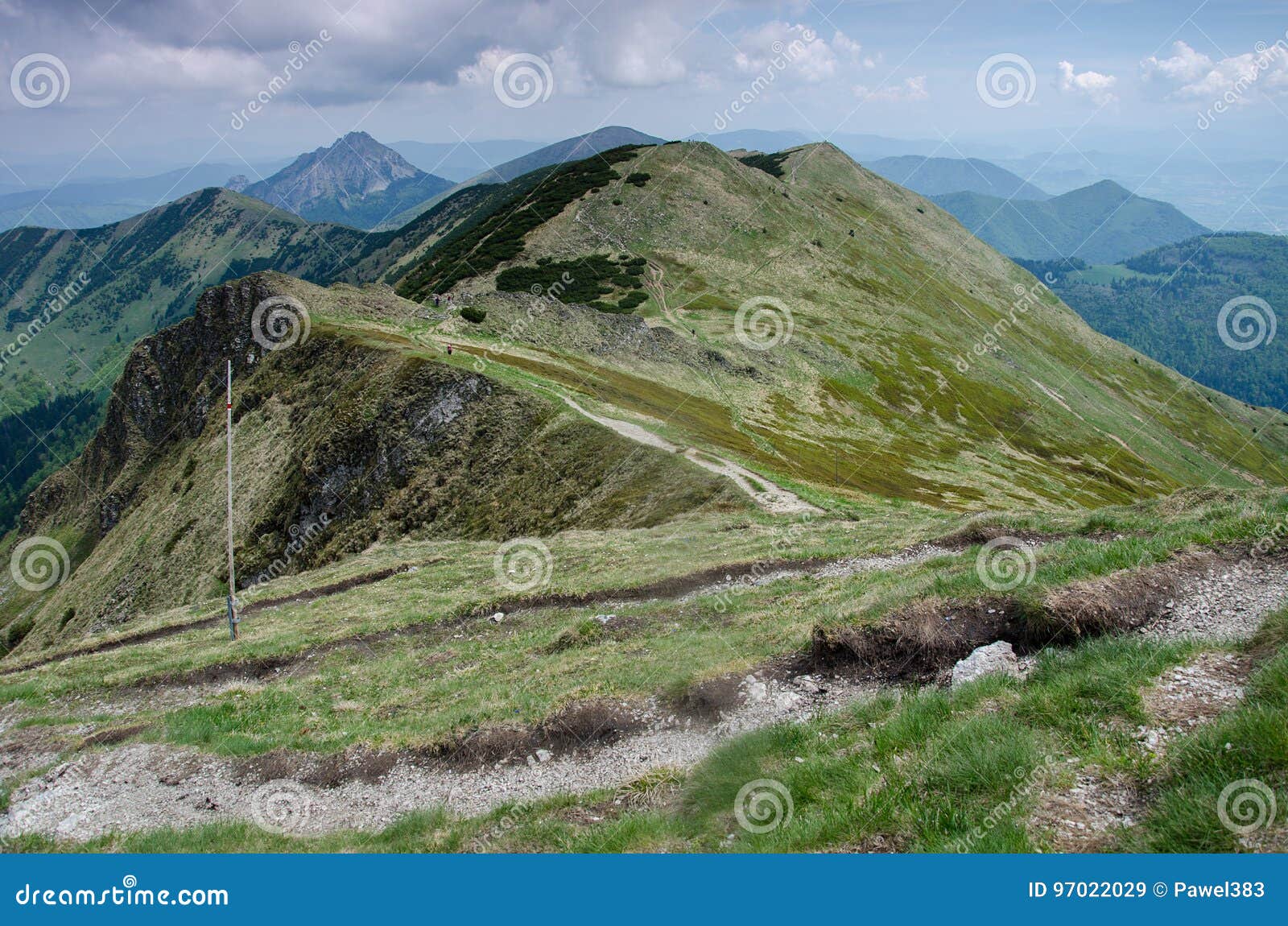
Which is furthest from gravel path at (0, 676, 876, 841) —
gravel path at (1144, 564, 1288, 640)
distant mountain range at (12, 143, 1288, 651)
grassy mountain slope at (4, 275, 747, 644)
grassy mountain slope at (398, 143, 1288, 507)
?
grassy mountain slope at (398, 143, 1288, 507)

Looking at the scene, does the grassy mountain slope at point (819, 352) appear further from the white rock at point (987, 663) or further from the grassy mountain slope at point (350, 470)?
the white rock at point (987, 663)

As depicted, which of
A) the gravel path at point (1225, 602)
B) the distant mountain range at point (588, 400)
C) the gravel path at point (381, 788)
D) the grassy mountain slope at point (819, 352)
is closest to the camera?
the gravel path at point (1225, 602)

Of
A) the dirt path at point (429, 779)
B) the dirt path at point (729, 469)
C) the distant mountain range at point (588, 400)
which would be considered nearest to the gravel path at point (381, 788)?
the dirt path at point (429, 779)

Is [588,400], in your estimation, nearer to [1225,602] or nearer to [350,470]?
[350,470]

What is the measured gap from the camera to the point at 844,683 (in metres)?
13.5

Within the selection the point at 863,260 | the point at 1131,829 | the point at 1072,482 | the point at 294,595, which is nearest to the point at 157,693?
the point at 294,595

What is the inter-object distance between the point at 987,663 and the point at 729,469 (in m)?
30.0

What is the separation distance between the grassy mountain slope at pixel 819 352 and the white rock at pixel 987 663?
2982cm

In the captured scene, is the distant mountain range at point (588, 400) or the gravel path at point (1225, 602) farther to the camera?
the distant mountain range at point (588, 400)

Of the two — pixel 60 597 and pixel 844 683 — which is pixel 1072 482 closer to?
pixel 844 683

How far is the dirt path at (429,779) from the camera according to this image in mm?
12469

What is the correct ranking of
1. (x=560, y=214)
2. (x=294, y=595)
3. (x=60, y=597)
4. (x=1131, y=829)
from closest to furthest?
(x=1131, y=829) < (x=294, y=595) < (x=60, y=597) < (x=560, y=214)

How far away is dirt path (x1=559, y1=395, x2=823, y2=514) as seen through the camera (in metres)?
36.3

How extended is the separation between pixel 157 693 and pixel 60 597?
2659 inches
